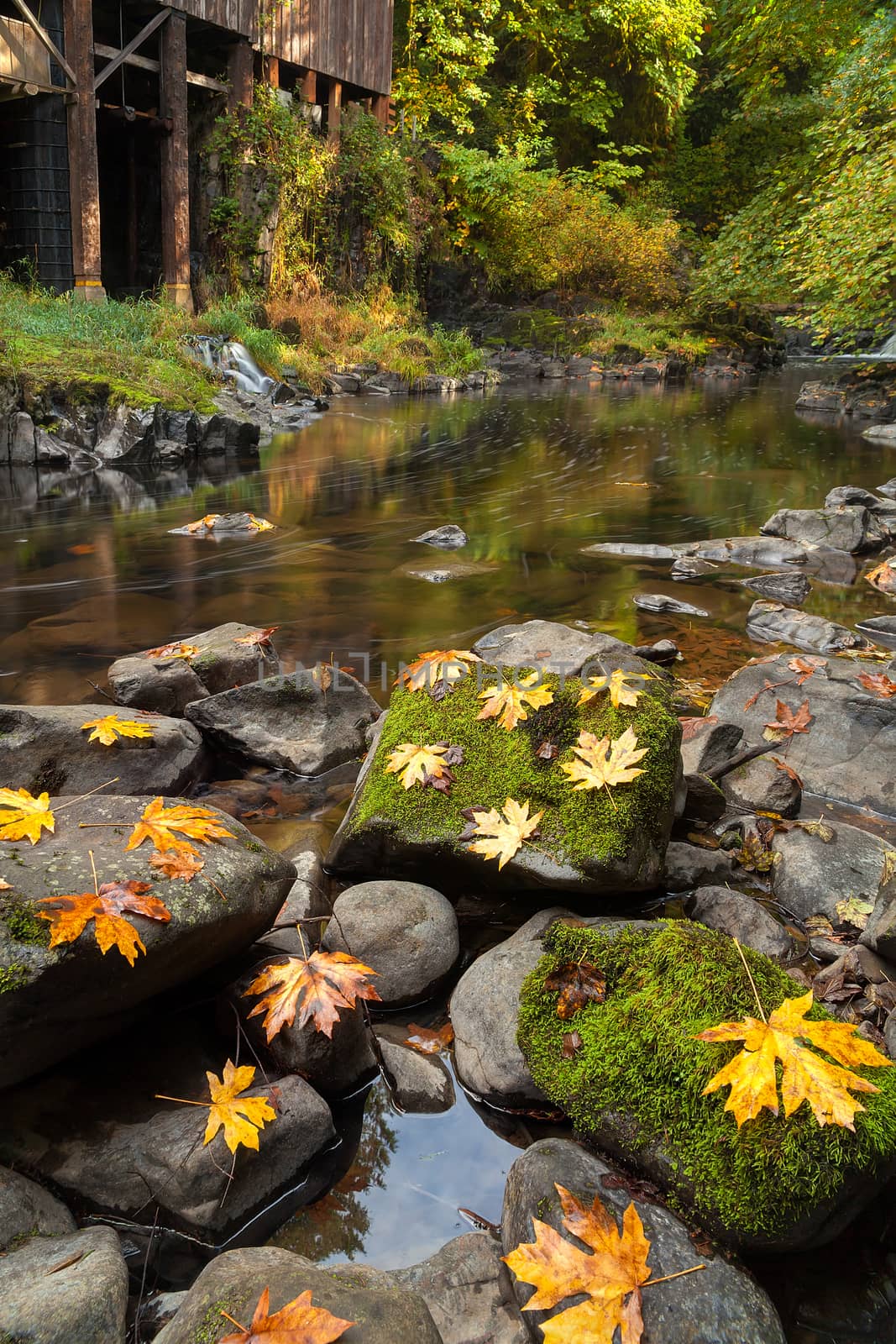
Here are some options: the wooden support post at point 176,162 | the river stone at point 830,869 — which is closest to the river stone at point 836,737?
the river stone at point 830,869

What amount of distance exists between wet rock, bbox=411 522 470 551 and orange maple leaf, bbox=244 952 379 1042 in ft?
18.1

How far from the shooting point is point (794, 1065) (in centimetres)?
177

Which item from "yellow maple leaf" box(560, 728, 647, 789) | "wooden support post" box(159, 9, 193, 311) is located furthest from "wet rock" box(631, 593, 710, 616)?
"wooden support post" box(159, 9, 193, 311)

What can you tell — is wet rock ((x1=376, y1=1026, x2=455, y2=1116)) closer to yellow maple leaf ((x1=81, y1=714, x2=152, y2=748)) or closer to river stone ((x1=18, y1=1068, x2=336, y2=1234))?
river stone ((x1=18, y1=1068, x2=336, y2=1234))

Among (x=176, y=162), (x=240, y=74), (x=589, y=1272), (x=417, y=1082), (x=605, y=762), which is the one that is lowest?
(x=417, y=1082)

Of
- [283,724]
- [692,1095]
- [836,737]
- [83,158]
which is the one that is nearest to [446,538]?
[283,724]

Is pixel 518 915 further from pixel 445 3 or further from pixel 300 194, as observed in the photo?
pixel 445 3

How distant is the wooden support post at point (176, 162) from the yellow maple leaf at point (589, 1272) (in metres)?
16.4

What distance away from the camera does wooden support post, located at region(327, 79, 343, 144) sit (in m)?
20.0

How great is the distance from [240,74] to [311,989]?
777 inches

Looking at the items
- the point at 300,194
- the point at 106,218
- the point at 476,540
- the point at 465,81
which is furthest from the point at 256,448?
the point at 465,81

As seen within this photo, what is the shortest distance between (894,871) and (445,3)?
28603mm

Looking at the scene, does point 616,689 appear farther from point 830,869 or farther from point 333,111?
point 333,111

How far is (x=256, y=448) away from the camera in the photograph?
12.5 meters
